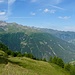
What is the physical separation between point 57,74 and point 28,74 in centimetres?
2038

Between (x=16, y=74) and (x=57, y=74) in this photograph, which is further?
(x=57, y=74)

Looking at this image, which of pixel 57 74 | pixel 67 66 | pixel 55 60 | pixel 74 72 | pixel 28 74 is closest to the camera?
pixel 28 74

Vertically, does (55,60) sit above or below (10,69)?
below

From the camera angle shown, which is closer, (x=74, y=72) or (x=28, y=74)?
(x=28, y=74)

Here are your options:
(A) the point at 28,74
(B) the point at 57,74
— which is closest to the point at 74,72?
(B) the point at 57,74

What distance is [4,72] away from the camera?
36844 millimetres

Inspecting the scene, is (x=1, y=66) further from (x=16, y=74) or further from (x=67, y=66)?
(x=67, y=66)

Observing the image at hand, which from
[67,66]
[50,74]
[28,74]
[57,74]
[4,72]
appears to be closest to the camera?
[4,72]

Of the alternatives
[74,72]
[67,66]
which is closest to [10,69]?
[74,72]

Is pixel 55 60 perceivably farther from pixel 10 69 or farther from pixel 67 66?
pixel 10 69

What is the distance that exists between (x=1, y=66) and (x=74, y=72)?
49.1 metres

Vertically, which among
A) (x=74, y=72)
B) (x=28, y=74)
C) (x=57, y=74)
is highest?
(x=28, y=74)

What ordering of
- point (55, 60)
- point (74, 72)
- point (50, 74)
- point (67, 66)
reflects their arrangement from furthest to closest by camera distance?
1. point (55, 60)
2. point (67, 66)
3. point (74, 72)
4. point (50, 74)

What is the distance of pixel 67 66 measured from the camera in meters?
93.1
